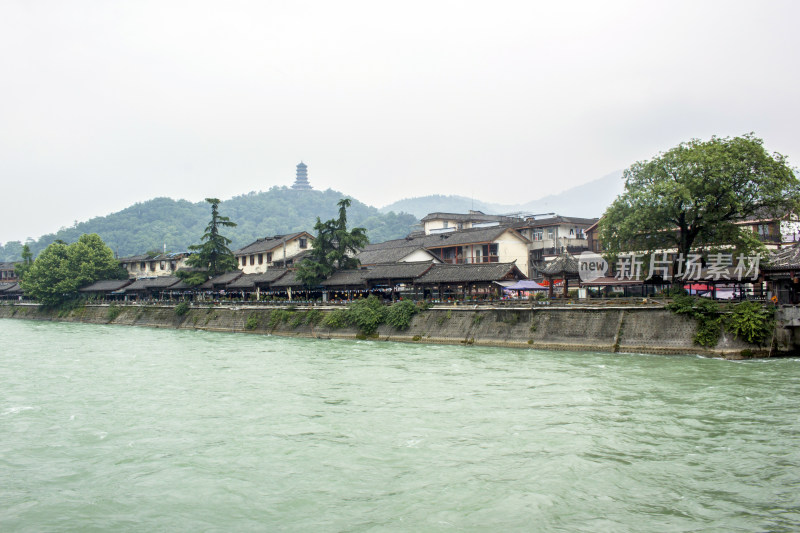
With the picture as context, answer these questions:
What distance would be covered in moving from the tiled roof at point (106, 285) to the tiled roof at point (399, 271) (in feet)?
127

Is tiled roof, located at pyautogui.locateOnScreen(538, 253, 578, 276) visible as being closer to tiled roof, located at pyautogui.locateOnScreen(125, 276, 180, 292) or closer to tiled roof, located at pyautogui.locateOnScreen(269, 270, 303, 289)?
tiled roof, located at pyautogui.locateOnScreen(269, 270, 303, 289)

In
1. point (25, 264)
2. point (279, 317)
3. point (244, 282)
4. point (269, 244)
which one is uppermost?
point (269, 244)

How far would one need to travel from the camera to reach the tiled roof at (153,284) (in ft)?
210

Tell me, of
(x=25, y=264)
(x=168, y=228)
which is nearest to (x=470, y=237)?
(x=25, y=264)

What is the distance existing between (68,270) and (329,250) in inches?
1572

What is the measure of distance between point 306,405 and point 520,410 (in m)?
6.63

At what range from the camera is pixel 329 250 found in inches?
1945

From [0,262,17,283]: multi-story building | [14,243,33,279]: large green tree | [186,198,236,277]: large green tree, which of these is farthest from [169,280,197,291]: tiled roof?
[0,262,17,283]: multi-story building

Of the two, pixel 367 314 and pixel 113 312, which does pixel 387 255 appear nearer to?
pixel 367 314

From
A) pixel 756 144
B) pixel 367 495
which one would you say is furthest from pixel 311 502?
pixel 756 144

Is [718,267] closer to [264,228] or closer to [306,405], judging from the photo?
[306,405]

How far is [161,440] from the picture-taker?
14445mm

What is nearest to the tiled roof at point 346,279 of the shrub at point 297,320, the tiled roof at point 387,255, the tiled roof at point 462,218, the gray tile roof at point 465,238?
the tiled roof at point 387,255

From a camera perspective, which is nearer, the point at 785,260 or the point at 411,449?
the point at 411,449
